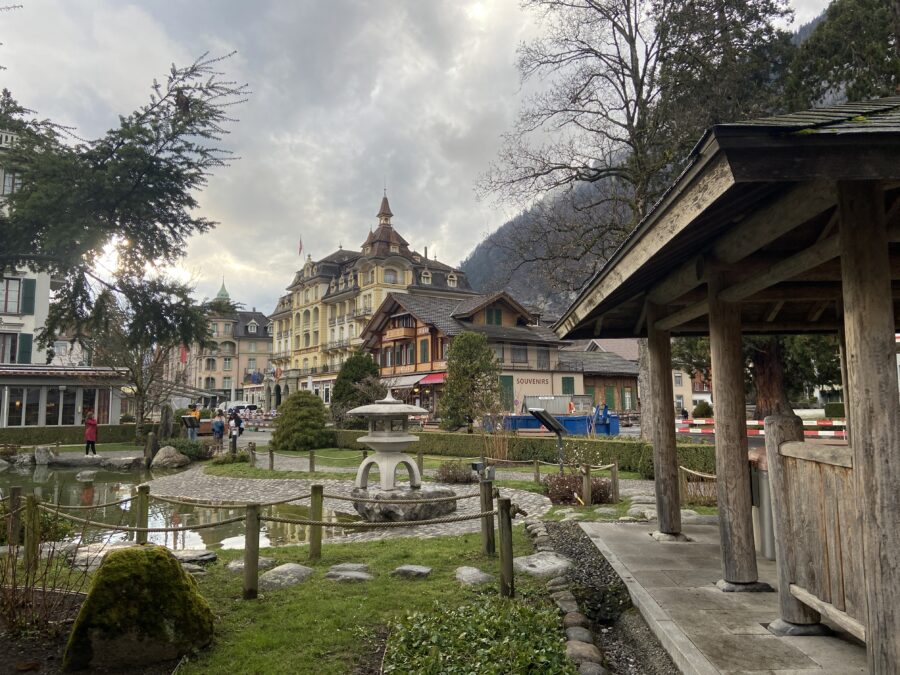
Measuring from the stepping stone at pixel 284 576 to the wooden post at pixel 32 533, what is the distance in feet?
6.65

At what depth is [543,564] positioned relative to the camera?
662 centimetres

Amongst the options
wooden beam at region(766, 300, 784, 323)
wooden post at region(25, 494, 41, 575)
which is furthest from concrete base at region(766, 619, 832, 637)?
wooden post at region(25, 494, 41, 575)

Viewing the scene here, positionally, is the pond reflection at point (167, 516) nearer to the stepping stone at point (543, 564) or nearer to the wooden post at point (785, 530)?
the stepping stone at point (543, 564)

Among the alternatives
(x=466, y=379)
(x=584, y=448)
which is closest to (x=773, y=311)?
(x=584, y=448)

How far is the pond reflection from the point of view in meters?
9.77

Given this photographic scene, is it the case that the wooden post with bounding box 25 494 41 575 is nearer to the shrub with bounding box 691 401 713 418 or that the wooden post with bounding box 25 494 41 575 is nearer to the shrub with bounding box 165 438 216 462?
the shrub with bounding box 165 438 216 462

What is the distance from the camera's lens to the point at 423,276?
2276 inches

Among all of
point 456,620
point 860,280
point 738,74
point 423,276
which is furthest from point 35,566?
point 423,276

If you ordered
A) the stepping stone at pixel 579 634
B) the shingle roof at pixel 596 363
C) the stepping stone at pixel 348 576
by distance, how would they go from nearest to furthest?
the stepping stone at pixel 579 634
the stepping stone at pixel 348 576
the shingle roof at pixel 596 363

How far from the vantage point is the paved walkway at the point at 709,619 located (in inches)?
137

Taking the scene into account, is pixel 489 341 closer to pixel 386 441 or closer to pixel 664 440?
pixel 386 441

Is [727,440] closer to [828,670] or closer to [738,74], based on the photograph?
[828,670]

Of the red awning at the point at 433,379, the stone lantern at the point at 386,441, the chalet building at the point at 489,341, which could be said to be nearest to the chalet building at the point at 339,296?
the chalet building at the point at 489,341

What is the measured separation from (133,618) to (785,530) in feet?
14.3
